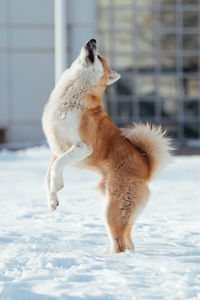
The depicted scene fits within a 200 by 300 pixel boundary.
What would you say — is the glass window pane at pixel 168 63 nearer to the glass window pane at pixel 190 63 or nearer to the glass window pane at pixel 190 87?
the glass window pane at pixel 190 63

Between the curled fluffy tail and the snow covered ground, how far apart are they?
2.43ft

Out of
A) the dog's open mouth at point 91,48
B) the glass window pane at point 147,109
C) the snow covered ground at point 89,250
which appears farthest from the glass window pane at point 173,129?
the dog's open mouth at point 91,48

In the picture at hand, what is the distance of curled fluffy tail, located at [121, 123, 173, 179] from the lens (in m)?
3.97

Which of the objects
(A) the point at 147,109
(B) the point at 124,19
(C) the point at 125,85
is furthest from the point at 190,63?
(B) the point at 124,19

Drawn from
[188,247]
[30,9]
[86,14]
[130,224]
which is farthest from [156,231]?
[30,9]

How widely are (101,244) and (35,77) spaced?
520 inches

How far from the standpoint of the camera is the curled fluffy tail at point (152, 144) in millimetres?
3967

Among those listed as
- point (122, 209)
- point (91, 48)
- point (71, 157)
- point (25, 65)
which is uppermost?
point (91, 48)

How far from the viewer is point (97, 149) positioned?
150 inches

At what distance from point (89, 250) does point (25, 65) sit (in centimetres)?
1363

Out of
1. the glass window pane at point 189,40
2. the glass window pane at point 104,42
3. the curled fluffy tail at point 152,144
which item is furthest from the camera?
the glass window pane at point 189,40

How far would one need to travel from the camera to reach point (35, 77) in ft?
55.4

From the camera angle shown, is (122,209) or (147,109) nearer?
(122,209)

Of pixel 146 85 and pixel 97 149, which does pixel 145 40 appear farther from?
pixel 97 149
